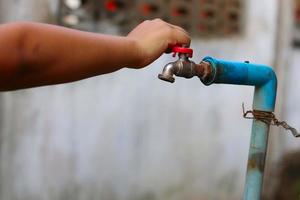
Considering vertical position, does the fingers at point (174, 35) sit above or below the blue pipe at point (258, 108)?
above

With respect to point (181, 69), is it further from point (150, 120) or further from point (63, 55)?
point (150, 120)

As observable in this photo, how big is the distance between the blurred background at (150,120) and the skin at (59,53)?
114 inches

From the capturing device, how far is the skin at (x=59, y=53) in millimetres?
1526

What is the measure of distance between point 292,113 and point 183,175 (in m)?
1.37

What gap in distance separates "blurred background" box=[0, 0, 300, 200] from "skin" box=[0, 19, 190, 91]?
2.90 m

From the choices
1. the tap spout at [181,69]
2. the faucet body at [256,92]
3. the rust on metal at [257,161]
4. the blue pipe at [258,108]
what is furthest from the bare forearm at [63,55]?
the rust on metal at [257,161]

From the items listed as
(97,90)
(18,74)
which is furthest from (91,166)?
(18,74)

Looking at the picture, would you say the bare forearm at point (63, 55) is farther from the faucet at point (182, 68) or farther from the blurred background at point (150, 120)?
the blurred background at point (150, 120)

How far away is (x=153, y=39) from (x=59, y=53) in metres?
0.31

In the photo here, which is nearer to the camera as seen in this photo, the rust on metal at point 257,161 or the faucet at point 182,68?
the faucet at point 182,68

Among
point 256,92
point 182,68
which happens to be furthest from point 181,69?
point 256,92

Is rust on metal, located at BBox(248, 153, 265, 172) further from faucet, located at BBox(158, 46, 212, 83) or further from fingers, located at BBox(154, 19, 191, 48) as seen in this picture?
fingers, located at BBox(154, 19, 191, 48)

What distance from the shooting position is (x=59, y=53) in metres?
1.55

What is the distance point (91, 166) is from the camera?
191 inches
